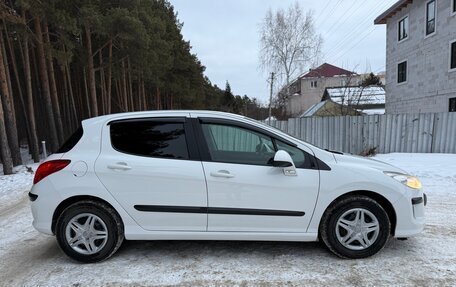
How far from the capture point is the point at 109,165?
12.0ft

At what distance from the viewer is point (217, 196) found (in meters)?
3.59

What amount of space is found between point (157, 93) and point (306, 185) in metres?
32.6

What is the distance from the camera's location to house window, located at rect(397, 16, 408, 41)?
20.3 meters

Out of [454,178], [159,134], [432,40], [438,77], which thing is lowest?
[454,178]

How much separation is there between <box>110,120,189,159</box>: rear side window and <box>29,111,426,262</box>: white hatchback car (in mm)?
12

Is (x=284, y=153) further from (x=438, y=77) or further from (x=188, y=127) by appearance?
(x=438, y=77)

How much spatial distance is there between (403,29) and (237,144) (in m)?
21.2

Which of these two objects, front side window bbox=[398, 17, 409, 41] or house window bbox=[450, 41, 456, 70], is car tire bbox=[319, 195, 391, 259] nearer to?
house window bbox=[450, 41, 456, 70]

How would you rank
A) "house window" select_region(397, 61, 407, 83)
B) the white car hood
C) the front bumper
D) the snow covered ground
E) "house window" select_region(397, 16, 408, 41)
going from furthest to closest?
"house window" select_region(397, 61, 407, 83)
"house window" select_region(397, 16, 408, 41)
the white car hood
the front bumper
the snow covered ground

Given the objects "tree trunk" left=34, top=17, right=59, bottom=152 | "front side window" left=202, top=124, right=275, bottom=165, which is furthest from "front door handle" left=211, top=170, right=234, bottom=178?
"tree trunk" left=34, top=17, right=59, bottom=152

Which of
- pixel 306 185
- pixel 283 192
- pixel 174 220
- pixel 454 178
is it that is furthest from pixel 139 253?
pixel 454 178

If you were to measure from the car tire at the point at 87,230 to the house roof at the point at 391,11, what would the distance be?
21565 millimetres

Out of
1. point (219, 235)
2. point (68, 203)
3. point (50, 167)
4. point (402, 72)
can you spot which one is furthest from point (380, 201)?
point (402, 72)

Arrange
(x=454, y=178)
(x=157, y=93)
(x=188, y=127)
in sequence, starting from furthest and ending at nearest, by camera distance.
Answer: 1. (x=157, y=93)
2. (x=454, y=178)
3. (x=188, y=127)
